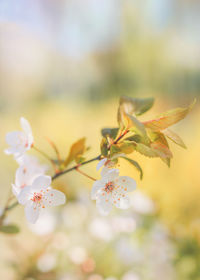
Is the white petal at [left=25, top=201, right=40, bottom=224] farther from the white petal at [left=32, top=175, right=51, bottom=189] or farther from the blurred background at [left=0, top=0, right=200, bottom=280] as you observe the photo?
the blurred background at [left=0, top=0, right=200, bottom=280]

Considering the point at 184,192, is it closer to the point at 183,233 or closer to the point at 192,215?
the point at 192,215

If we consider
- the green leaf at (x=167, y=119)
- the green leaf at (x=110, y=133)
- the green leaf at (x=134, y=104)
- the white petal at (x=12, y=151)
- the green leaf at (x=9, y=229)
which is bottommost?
the green leaf at (x=9, y=229)

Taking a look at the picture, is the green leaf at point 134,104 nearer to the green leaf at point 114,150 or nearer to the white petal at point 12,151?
the green leaf at point 114,150

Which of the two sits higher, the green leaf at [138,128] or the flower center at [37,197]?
the green leaf at [138,128]

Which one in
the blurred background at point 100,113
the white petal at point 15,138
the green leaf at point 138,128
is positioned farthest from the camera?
the blurred background at point 100,113

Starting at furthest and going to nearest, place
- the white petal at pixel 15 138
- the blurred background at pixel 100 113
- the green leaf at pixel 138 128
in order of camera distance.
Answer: the blurred background at pixel 100 113, the white petal at pixel 15 138, the green leaf at pixel 138 128

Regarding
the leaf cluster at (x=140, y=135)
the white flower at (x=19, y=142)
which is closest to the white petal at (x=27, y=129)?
the white flower at (x=19, y=142)

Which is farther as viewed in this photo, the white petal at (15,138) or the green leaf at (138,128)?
the white petal at (15,138)

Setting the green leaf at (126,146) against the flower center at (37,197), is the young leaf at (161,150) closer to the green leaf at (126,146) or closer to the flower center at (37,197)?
the green leaf at (126,146)

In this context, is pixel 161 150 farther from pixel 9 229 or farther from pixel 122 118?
pixel 9 229

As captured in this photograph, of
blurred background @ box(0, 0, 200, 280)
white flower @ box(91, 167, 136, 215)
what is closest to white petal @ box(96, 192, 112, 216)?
white flower @ box(91, 167, 136, 215)
